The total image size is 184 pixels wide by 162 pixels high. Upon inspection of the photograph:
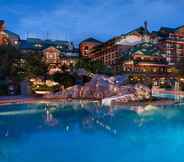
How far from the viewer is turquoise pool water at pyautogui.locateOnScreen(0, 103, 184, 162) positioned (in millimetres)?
8266

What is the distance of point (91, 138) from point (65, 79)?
917 inches

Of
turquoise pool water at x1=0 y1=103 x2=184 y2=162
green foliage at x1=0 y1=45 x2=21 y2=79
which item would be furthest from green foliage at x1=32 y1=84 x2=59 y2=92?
turquoise pool water at x1=0 y1=103 x2=184 y2=162

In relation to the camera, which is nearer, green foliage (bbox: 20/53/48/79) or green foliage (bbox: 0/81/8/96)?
green foliage (bbox: 0/81/8/96)

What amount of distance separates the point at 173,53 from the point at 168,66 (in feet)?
15.0

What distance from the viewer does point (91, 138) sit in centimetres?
1052

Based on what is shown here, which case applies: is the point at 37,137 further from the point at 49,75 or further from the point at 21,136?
the point at 49,75

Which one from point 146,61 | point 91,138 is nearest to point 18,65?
point 91,138

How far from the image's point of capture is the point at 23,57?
33375 millimetres

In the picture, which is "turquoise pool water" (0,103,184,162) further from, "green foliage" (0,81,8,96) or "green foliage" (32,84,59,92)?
"green foliage" (32,84,59,92)

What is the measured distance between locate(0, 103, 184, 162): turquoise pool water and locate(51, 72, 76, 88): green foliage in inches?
686

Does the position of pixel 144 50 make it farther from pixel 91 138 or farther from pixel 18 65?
pixel 91 138

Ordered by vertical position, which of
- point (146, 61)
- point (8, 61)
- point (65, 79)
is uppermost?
point (146, 61)

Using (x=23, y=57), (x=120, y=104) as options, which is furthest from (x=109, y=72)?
(x=120, y=104)

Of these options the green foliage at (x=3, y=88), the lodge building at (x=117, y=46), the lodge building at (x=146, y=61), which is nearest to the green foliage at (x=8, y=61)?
the green foliage at (x=3, y=88)
